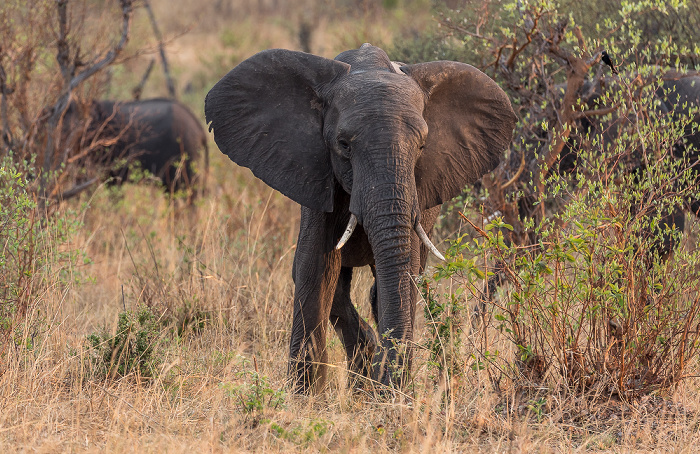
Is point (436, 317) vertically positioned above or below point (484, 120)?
below

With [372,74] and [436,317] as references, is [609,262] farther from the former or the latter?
[372,74]

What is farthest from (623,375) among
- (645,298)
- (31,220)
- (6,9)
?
(6,9)

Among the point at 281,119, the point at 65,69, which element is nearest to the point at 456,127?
the point at 281,119

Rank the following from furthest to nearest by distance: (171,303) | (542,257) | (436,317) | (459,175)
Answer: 1. (171,303)
2. (459,175)
3. (436,317)
4. (542,257)

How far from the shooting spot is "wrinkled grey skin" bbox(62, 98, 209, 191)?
949 cm

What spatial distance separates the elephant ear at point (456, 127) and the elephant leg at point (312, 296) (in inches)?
22.8

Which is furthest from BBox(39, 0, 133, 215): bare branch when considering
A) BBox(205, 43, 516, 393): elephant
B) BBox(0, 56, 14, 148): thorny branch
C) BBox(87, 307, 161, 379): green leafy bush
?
BBox(205, 43, 516, 393): elephant

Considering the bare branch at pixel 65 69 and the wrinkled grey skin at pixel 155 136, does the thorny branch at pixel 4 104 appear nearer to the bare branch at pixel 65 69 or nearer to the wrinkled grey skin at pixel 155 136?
the bare branch at pixel 65 69

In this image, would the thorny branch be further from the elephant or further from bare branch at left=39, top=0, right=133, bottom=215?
the elephant

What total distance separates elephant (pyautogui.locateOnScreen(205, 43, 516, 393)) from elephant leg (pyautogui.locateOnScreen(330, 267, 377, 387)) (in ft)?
1.11

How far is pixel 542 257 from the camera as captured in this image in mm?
3891

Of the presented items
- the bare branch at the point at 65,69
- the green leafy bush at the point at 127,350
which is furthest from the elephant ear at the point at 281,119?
the bare branch at the point at 65,69

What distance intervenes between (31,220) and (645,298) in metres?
3.51

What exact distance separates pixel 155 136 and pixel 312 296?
586 cm
